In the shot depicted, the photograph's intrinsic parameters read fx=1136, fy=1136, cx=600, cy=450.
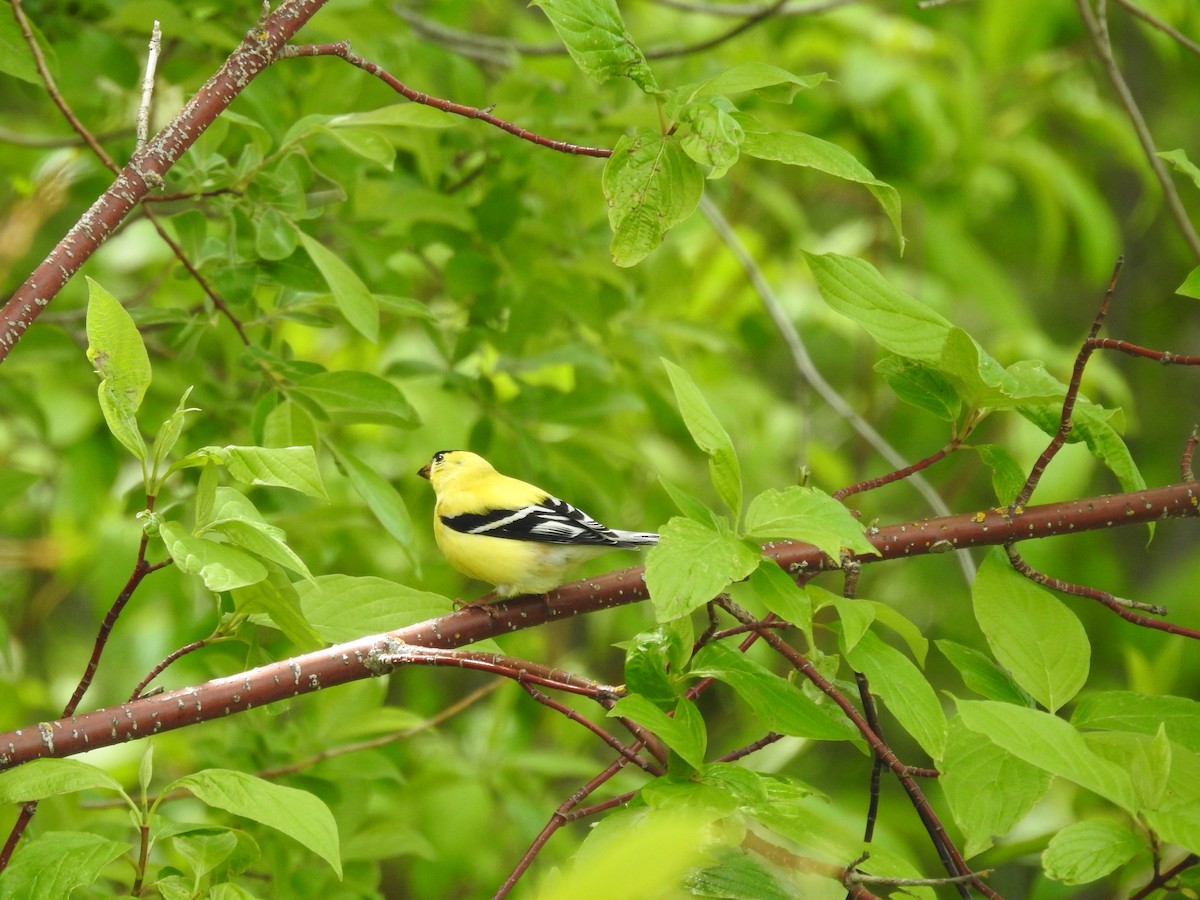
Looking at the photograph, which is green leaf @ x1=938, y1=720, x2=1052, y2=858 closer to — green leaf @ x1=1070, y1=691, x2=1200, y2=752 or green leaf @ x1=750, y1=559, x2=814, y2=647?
green leaf @ x1=1070, y1=691, x2=1200, y2=752

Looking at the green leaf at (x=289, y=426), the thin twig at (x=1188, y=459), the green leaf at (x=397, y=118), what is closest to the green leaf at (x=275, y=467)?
the green leaf at (x=289, y=426)

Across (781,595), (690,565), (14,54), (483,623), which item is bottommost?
(483,623)

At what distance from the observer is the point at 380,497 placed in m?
2.22

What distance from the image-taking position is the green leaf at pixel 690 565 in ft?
4.43

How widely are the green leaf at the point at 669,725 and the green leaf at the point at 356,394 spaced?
0.96m

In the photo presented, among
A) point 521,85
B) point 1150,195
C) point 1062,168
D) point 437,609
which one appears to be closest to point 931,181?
point 1062,168

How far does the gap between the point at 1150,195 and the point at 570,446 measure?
11.6ft

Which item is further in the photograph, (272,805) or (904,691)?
(904,691)

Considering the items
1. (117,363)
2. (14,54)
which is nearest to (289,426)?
(117,363)

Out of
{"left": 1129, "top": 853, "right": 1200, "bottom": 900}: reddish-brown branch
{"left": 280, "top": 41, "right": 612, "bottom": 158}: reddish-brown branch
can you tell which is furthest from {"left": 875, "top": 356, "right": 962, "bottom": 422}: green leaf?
{"left": 1129, "top": 853, "right": 1200, "bottom": 900}: reddish-brown branch

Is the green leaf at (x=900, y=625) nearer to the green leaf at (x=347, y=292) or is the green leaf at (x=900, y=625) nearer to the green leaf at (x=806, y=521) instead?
the green leaf at (x=806, y=521)

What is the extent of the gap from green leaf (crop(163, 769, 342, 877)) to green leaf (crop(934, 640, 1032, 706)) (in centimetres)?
92

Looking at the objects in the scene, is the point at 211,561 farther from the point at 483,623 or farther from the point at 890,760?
the point at 890,760

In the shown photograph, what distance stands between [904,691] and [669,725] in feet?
1.30
